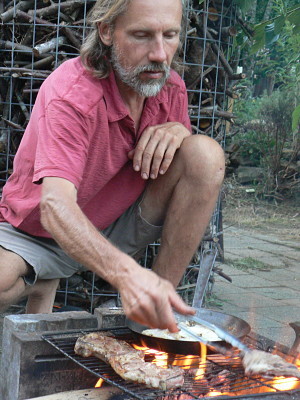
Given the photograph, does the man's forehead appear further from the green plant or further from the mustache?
the green plant

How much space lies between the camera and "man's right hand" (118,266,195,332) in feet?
6.41

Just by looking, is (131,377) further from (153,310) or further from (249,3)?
(249,3)

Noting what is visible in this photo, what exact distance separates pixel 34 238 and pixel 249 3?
2.27m

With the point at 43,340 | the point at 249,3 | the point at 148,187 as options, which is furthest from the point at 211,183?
the point at 249,3

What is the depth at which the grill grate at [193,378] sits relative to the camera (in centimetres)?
218

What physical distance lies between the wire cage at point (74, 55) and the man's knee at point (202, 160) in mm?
1068

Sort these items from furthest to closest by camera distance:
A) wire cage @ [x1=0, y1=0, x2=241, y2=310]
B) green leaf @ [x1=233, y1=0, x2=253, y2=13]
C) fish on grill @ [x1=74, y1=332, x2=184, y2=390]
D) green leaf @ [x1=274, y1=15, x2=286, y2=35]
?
green leaf @ [x1=233, y1=0, x2=253, y2=13] < wire cage @ [x1=0, y1=0, x2=241, y2=310] < green leaf @ [x1=274, y1=15, x2=286, y2=35] < fish on grill @ [x1=74, y1=332, x2=184, y2=390]

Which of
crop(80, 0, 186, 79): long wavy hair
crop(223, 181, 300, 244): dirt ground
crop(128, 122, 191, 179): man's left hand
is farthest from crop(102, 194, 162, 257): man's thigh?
crop(223, 181, 300, 244): dirt ground

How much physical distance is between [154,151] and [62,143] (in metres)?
0.52

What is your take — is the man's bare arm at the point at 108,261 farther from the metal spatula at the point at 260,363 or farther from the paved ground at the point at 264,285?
the paved ground at the point at 264,285

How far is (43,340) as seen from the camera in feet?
8.27

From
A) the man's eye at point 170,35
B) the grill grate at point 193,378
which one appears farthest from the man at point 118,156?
the grill grate at point 193,378

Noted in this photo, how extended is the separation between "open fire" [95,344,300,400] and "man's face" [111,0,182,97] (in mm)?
1129

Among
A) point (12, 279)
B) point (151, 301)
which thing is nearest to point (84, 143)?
point (12, 279)
